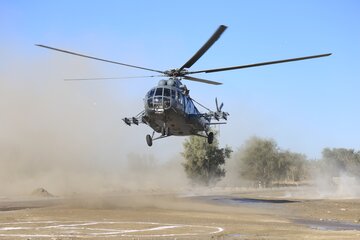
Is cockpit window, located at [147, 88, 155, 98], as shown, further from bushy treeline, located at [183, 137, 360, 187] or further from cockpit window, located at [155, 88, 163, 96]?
bushy treeline, located at [183, 137, 360, 187]

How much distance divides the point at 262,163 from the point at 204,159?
21.1 meters

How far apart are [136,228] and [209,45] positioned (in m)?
9.31

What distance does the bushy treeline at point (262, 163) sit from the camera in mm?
91250

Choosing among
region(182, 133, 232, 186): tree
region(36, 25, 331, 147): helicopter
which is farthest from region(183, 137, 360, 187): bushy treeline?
region(36, 25, 331, 147): helicopter

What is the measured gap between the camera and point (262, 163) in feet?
350

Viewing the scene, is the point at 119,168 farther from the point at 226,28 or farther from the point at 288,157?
the point at 226,28

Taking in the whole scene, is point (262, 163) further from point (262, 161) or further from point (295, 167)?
point (295, 167)

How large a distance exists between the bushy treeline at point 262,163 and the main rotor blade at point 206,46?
210 ft

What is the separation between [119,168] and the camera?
86.3m

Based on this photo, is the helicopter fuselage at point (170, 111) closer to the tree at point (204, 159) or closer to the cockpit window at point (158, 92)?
the cockpit window at point (158, 92)

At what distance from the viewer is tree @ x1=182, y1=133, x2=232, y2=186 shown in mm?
90625

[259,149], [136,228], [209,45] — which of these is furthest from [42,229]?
[259,149]

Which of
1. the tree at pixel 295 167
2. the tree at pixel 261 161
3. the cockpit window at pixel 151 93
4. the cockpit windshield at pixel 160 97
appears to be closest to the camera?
the cockpit windshield at pixel 160 97

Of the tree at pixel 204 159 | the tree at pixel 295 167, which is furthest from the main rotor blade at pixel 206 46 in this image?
the tree at pixel 295 167
